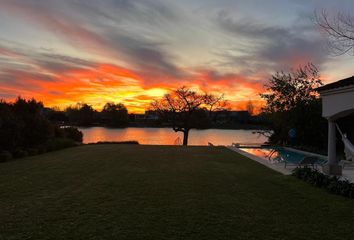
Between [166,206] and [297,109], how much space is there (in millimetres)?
19428

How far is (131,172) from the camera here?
10.6 m

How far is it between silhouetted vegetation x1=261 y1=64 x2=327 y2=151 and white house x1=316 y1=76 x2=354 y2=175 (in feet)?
38.6

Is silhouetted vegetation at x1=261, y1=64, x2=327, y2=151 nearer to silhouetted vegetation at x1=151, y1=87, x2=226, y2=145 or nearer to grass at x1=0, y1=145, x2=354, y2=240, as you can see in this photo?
silhouetted vegetation at x1=151, y1=87, x2=226, y2=145

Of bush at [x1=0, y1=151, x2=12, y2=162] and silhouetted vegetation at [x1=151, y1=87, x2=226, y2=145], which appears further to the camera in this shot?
silhouetted vegetation at [x1=151, y1=87, x2=226, y2=145]

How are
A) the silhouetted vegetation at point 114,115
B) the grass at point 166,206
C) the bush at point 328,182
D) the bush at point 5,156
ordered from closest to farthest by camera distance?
the grass at point 166,206 → the bush at point 328,182 → the bush at point 5,156 → the silhouetted vegetation at point 114,115

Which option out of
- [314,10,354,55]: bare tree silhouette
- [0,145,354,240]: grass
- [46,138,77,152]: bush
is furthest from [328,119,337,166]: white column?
[46,138,77,152]: bush

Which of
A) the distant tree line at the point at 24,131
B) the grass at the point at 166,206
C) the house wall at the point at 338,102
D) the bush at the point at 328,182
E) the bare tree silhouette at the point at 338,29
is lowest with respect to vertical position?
the grass at the point at 166,206

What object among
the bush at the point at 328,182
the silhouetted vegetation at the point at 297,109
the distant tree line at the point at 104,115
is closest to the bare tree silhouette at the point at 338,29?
the bush at the point at 328,182

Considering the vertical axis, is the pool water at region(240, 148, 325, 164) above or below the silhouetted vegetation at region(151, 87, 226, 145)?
below

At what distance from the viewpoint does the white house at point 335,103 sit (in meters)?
9.11

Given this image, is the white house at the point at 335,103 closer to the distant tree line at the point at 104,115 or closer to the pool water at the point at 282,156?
the pool water at the point at 282,156

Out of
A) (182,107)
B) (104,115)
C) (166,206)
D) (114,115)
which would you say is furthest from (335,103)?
(104,115)

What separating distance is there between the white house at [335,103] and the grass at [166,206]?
186 centimetres

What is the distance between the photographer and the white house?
9.11 meters
